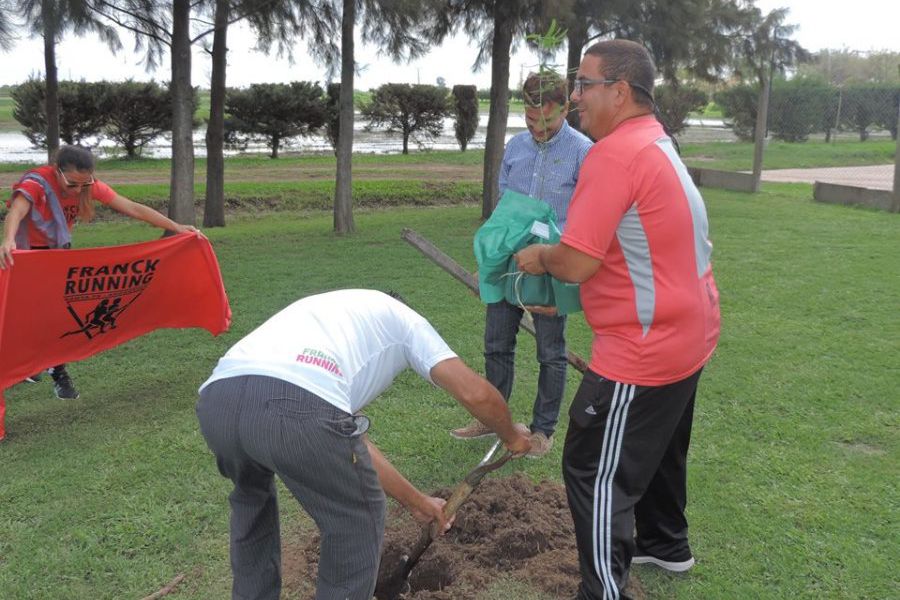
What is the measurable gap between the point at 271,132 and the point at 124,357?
18.2 metres

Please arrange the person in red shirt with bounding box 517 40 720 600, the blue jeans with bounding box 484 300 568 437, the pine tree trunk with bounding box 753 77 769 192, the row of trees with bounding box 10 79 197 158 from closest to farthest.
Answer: the person in red shirt with bounding box 517 40 720 600 < the blue jeans with bounding box 484 300 568 437 < the pine tree trunk with bounding box 753 77 769 192 < the row of trees with bounding box 10 79 197 158

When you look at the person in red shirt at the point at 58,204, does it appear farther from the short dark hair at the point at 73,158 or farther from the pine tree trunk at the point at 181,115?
the pine tree trunk at the point at 181,115

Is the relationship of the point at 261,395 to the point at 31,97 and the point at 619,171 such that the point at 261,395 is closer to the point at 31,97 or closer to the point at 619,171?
the point at 619,171

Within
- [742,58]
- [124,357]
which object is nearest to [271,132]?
[742,58]

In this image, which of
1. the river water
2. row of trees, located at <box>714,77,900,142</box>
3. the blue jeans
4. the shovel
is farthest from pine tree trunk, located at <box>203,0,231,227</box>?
row of trees, located at <box>714,77,900,142</box>

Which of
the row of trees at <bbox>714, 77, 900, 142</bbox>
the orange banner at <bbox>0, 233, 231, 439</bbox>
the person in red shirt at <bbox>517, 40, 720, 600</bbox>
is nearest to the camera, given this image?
the person in red shirt at <bbox>517, 40, 720, 600</bbox>

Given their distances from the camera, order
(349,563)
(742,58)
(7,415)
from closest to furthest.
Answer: (349,563) < (7,415) < (742,58)

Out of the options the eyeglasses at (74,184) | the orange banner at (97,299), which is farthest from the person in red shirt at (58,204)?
the orange banner at (97,299)

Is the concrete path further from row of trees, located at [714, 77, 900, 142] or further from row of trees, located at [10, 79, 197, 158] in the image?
row of trees, located at [10, 79, 197, 158]

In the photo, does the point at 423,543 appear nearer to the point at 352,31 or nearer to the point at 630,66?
the point at 630,66

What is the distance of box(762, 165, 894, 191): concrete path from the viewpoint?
17737 mm

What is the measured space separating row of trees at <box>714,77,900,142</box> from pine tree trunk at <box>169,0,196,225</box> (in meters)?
17.6

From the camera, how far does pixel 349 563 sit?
103 inches

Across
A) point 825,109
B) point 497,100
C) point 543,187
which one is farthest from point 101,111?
point 825,109
